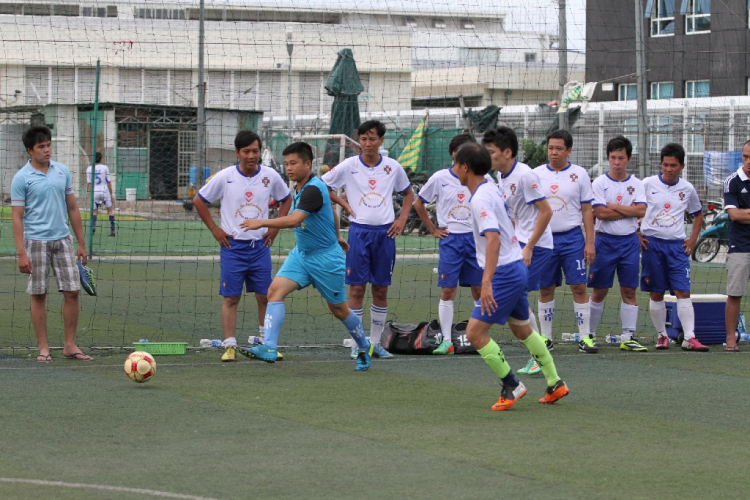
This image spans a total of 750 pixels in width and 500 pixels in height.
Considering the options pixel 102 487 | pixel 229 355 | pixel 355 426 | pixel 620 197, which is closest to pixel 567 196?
pixel 620 197

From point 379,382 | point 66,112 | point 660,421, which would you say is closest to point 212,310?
point 379,382

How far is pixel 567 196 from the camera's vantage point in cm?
1004

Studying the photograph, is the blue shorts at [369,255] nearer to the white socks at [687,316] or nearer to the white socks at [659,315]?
the white socks at [659,315]

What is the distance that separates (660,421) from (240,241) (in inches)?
167

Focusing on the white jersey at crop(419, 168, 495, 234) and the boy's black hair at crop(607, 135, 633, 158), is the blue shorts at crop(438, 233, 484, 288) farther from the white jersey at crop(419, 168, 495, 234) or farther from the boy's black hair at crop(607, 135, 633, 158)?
the boy's black hair at crop(607, 135, 633, 158)

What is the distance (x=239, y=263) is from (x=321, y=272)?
46.0 inches

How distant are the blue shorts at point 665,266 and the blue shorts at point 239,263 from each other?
3789 millimetres

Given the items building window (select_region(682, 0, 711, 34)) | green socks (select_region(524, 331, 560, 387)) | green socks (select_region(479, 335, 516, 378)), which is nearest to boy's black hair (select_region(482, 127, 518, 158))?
green socks (select_region(524, 331, 560, 387))

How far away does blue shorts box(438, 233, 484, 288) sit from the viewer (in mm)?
10047

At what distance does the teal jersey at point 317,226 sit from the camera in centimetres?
870

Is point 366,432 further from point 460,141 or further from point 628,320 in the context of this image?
point 628,320

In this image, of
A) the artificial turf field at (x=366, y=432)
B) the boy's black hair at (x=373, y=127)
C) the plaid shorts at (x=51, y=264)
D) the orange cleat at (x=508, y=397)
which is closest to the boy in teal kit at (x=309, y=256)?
the artificial turf field at (x=366, y=432)

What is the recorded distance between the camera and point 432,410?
7.22 meters

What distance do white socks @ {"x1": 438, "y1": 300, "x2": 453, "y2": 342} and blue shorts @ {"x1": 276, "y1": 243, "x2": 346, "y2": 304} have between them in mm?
1578
